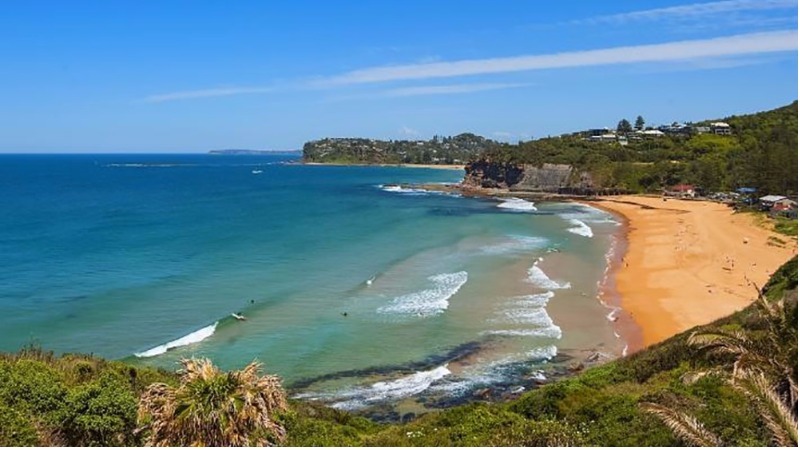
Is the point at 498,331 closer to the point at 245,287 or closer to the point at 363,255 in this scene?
the point at 245,287

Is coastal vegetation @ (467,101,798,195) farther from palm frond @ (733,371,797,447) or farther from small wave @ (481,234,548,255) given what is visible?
palm frond @ (733,371,797,447)

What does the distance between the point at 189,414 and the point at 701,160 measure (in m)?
109

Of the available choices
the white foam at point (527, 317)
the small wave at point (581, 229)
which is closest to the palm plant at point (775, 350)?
the white foam at point (527, 317)

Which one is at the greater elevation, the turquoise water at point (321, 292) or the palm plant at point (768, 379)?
the palm plant at point (768, 379)

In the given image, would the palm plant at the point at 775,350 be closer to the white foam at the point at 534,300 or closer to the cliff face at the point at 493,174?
the white foam at the point at 534,300

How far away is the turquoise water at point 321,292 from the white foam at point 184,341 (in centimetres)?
9

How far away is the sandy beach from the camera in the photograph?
34.0m

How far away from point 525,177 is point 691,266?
242 feet

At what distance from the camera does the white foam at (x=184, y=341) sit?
89.7ft

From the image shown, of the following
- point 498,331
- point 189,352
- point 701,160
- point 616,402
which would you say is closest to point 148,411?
point 616,402

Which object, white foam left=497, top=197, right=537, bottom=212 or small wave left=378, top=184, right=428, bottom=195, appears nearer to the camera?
white foam left=497, top=197, right=537, bottom=212

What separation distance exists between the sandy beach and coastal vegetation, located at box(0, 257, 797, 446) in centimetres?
1622

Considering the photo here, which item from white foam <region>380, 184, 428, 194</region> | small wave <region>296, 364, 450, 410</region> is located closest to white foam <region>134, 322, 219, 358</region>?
small wave <region>296, 364, 450, 410</region>

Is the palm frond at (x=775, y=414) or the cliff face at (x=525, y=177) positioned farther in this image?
the cliff face at (x=525, y=177)
